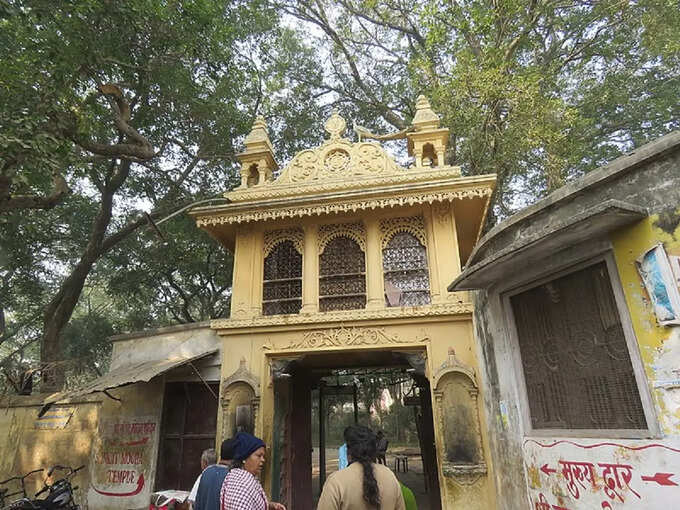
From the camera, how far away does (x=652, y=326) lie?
3.54 m

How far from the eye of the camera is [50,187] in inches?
468

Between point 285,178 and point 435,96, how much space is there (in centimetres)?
467

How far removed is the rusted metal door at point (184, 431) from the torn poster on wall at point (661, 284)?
280 inches

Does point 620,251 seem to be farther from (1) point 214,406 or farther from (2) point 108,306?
(2) point 108,306

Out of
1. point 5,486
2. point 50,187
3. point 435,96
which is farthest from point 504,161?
point 5,486

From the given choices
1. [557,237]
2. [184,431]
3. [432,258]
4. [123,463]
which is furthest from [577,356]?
[123,463]

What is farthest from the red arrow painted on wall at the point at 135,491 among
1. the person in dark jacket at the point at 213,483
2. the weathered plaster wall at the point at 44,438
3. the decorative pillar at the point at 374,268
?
the person in dark jacket at the point at 213,483

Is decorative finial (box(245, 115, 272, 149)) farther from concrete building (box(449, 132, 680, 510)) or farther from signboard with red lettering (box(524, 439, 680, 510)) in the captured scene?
signboard with red lettering (box(524, 439, 680, 510))

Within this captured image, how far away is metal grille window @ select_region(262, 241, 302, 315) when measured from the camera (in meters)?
7.71

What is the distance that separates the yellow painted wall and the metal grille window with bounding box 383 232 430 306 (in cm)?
365

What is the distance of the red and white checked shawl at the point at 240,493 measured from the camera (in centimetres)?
278

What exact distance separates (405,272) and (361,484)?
494 centimetres

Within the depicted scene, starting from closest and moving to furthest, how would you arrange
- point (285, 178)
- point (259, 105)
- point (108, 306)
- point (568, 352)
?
1. point (568, 352)
2. point (285, 178)
3. point (259, 105)
4. point (108, 306)

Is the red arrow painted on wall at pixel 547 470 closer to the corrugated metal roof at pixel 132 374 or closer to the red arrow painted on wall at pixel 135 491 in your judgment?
the corrugated metal roof at pixel 132 374
